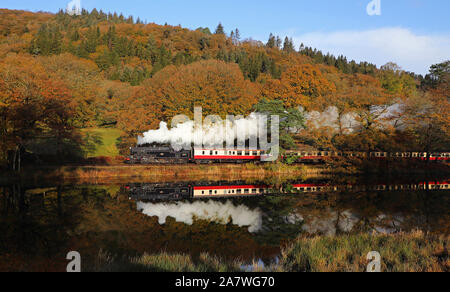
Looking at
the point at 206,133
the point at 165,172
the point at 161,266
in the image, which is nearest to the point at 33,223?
the point at 161,266

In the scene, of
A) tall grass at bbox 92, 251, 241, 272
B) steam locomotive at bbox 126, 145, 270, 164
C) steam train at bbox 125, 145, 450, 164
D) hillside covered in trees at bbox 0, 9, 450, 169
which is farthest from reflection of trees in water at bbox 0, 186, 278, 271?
steam train at bbox 125, 145, 450, 164

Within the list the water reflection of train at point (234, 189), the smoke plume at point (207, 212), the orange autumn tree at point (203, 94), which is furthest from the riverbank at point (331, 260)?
the orange autumn tree at point (203, 94)

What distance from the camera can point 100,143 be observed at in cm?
5322

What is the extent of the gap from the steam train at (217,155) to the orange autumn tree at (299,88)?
18.5 m

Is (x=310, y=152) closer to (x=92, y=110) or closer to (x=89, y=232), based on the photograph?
(x=89, y=232)

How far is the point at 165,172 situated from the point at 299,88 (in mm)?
37619

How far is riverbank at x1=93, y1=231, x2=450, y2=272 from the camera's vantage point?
1025cm

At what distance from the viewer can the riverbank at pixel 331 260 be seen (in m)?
10.2

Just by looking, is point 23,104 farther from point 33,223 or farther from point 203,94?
point 203,94

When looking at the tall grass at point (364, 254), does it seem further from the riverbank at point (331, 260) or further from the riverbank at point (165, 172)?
the riverbank at point (165, 172)

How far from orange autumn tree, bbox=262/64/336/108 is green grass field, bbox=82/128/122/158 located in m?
31.7

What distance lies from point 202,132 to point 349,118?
2081cm
